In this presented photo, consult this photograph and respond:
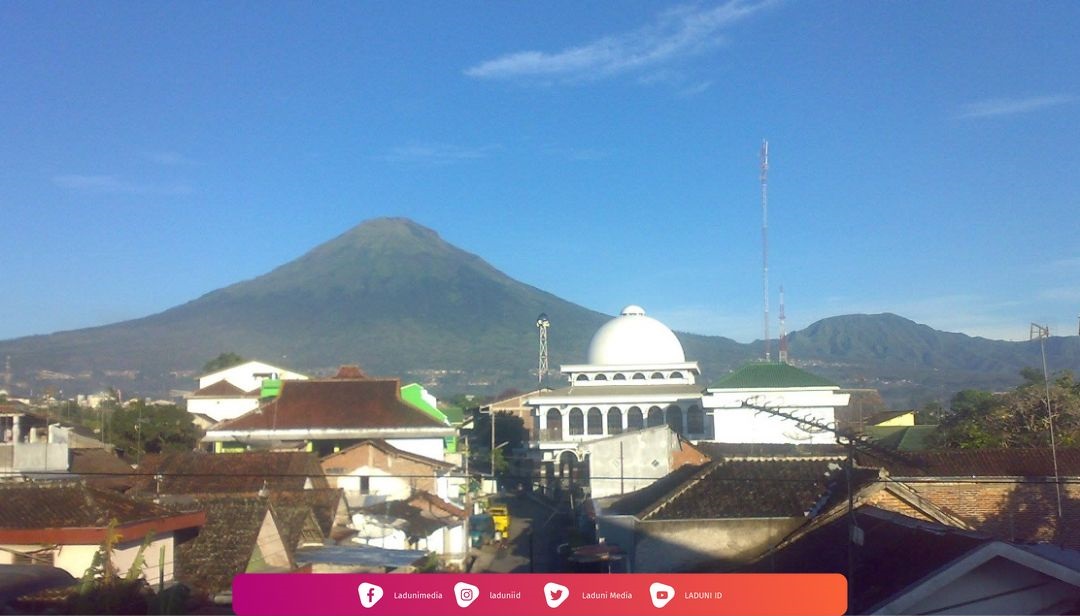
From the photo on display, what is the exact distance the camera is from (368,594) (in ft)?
11.9

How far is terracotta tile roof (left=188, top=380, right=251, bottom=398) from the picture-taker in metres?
21.7

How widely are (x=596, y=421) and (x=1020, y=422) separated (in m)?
15.0

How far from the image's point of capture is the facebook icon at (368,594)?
142 inches

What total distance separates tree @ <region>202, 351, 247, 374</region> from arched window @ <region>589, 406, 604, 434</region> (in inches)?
512

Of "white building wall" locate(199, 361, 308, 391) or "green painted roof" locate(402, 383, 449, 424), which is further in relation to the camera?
"white building wall" locate(199, 361, 308, 391)

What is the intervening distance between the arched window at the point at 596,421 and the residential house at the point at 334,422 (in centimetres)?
1387

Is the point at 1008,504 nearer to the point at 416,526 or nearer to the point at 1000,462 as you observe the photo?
the point at 1000,462

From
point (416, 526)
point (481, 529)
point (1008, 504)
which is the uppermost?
point (1008, 504)

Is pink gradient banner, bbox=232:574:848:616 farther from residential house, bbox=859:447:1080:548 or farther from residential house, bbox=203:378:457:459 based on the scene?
residential house, bbox=203:378:457:459

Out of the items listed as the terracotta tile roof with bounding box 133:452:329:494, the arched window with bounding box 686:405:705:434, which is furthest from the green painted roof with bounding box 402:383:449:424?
the arched window with bounding box 686:405:705:434

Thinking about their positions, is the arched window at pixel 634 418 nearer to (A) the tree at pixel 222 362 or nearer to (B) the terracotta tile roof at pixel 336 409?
(A) the tree at pixel 222 362

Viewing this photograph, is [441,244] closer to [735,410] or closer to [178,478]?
[735,410]

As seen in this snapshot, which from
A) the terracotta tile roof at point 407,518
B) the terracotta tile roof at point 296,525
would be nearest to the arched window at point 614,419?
the terracotta tile roof at point 407,518

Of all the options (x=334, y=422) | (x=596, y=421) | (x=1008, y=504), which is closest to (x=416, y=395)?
(x=334, y=422)
